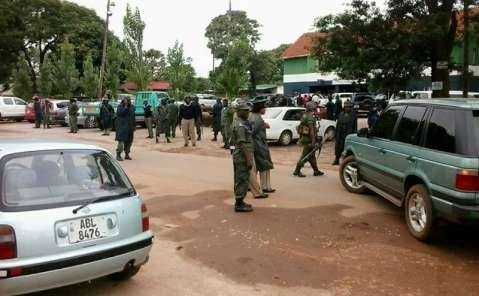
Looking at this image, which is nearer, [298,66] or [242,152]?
[242,152]

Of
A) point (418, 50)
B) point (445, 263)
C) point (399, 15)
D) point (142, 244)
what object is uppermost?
point (399, 15)

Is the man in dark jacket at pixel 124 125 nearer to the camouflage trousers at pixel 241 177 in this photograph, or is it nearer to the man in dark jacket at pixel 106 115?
the camouflage trousers at pixel 241 177

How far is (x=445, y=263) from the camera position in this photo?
604 cm

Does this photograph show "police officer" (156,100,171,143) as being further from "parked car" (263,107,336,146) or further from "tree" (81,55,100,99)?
"tree" (81,55,100,99)

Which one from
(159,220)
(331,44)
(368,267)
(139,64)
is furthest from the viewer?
(139,64)

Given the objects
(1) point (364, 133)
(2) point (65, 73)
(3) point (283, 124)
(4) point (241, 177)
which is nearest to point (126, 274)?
(4) point (241, 177)

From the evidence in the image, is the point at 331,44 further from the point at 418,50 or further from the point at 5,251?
the point at 5,251

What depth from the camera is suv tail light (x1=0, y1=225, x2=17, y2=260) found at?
4102 mm

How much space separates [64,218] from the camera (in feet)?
14.3

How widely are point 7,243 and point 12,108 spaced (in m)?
31.4

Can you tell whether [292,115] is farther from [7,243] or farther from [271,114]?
[7,243]

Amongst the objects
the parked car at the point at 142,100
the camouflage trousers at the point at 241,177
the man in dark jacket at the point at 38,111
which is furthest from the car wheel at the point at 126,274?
the man in dark jacket at the point at 38,111

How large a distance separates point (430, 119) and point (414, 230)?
1.43 metres

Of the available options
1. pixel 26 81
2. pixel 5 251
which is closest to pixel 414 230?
pixel 5 251
